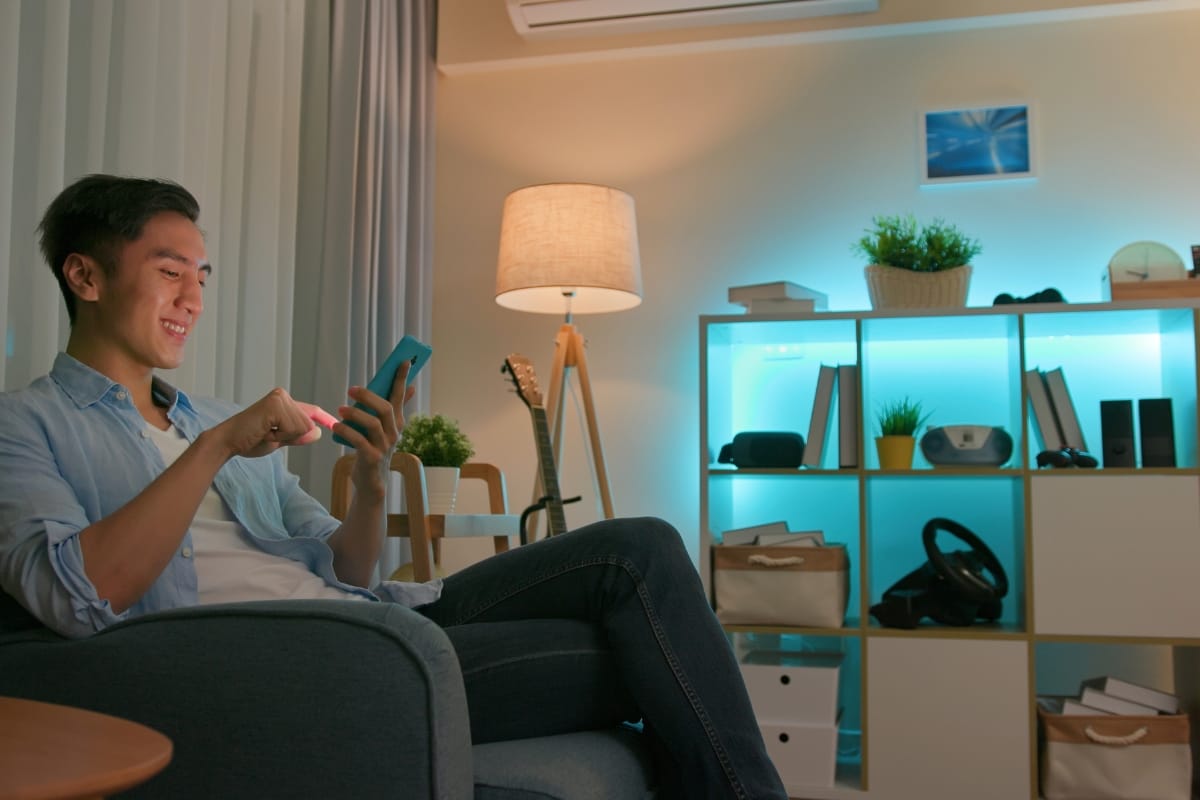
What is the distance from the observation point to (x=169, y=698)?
1.04 meters

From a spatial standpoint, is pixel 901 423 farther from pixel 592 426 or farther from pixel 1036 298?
pixel 592 426

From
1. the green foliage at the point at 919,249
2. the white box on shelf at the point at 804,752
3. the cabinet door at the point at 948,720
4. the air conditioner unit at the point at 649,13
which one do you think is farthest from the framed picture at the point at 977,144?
the white box on shelf at the point at 804,752

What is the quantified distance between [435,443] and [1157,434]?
1.77 meters

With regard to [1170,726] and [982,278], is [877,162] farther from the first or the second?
[1170,726]

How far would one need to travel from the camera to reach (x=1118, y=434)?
2807 millimetres

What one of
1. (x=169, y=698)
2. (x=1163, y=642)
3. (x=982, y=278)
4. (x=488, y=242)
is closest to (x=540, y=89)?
(x=488, y=242)

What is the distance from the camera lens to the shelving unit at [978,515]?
271 cm

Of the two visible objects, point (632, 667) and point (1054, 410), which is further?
point (1054, 410)

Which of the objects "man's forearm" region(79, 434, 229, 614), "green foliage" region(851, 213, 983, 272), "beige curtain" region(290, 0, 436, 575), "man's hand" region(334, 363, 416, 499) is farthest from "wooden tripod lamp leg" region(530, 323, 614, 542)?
"man's forearm" region(79, 434, 229, 614)

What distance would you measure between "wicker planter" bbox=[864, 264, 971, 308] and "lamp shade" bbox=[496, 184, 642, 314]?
66 cm

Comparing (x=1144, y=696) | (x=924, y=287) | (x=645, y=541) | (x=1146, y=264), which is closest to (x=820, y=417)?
(x=924, y=287)

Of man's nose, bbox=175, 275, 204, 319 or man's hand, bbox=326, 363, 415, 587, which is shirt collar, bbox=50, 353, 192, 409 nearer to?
man's nose, bbox=175, 275, 204, 319

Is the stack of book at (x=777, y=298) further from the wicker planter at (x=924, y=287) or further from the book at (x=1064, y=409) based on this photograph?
the book at (x=1064, y=409)

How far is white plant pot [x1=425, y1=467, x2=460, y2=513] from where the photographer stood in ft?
8.50
